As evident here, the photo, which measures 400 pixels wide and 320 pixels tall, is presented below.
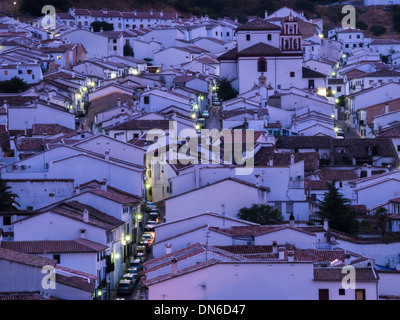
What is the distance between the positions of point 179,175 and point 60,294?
1269 cm

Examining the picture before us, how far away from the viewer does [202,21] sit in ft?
277

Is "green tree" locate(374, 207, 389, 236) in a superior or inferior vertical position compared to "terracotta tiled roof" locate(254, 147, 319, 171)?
inferior

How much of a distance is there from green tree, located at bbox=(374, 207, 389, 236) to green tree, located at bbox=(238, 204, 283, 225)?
2.90m

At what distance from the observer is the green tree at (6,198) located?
94.5 feet

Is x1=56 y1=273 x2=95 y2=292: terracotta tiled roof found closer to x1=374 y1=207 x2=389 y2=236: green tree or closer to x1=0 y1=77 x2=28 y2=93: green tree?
x1=374 y1=207 x2=389 y2=236: green tree

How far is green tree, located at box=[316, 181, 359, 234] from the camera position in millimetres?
29578

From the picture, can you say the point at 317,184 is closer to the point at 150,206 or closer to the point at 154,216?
the point at 150,206

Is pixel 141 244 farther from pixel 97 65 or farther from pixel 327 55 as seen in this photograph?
pixel 327 55

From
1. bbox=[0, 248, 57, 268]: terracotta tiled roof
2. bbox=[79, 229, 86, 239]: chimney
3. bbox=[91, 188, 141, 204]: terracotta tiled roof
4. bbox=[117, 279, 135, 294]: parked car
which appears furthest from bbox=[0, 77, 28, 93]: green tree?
bbox=[0, 248, 57, 268]: terracotta tiled roof

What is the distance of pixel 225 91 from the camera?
179ft

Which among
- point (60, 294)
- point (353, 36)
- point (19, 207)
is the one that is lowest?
point (60, 294)

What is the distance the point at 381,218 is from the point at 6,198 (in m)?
9.50

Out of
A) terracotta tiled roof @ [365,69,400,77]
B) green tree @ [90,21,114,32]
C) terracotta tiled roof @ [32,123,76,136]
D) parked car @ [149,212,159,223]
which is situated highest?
green tree @ [90,21,114,32]

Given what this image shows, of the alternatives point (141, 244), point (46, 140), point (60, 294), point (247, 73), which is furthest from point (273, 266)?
point (247, 73)
